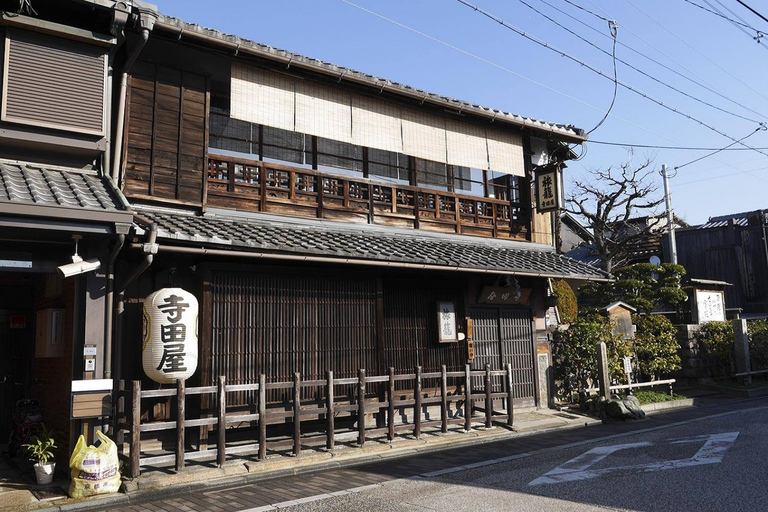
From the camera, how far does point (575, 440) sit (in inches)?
495

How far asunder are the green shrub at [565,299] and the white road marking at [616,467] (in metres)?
9.37

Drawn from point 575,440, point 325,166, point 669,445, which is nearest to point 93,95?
point 325,166

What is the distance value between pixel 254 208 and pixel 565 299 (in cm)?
1292

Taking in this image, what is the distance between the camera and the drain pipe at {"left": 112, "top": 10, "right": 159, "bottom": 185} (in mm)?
10155

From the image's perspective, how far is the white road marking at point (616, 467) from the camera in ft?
29.5

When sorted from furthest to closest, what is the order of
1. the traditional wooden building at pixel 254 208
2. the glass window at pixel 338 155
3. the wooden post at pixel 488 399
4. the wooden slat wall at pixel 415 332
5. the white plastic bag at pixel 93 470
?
the glass window at pixel 338 155 < the wooden slat wall at pixel 415 332 < the wooden post at pixel 488 399 < the traditional wooden building at pixel 254 208 < the white plastic bag at pixel 93 470

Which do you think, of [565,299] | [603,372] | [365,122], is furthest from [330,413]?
[565,299]

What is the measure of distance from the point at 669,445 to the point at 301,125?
999 centimetres

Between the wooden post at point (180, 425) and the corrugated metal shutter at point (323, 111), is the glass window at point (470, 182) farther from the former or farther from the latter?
the wooden post at point (180, 425)

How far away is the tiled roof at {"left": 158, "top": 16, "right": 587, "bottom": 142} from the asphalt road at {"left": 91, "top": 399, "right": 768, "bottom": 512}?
26.9 ft

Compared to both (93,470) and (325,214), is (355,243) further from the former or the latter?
(93,470)

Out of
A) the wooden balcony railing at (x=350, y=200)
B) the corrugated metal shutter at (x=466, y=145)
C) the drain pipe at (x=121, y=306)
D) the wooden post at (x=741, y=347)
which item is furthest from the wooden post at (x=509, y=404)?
the wooden post at (x=741, y=347)

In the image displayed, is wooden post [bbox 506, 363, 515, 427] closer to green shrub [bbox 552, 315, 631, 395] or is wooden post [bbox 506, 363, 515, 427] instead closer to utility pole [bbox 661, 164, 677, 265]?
green shrub [bbox 552, 315, 631, 395]

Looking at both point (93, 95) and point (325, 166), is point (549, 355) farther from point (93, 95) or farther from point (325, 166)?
point (93, 95)
